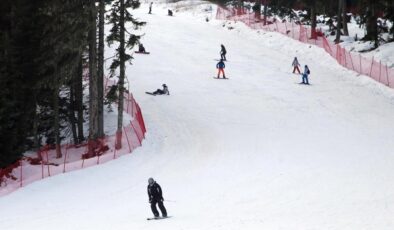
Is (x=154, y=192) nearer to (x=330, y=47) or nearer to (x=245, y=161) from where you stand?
(x=245, y=161)

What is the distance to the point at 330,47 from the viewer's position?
44188 mm

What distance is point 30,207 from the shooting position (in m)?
18.8

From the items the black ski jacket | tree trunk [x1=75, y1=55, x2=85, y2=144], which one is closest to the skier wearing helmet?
tree trunk [x1=75, y1=55, x2=85, y2=144]

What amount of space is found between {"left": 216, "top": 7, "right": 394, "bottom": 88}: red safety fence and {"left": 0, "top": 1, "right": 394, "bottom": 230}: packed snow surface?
0.70 m

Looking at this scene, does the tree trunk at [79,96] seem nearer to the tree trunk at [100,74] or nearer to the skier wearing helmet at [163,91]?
the tree trunk at [100,74]

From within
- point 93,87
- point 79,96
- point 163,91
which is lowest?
point 163,91

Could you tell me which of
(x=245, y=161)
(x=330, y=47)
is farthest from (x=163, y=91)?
(x=330, y=47)

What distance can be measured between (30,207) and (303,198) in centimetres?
972

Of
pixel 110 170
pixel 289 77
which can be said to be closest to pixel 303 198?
pixel 110 170

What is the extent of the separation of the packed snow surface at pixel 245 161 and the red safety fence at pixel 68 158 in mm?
717

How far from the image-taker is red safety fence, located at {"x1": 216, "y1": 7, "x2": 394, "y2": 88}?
118 ft

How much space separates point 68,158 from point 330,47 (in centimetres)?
2618

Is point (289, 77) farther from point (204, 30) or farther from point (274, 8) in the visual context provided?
point (274, 8)

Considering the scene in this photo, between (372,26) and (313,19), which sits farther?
(313,19)
